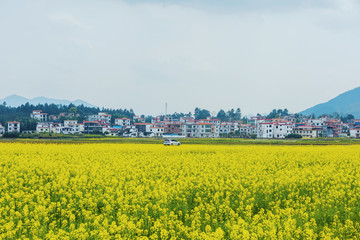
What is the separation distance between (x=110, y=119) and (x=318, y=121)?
10957cm

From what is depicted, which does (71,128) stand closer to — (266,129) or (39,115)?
(39,115)

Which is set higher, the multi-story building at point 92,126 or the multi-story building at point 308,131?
the multi-story building at point 92,126

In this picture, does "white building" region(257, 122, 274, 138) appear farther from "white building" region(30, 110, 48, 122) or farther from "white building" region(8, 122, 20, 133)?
"white building" region(30, 110, 48, 122)

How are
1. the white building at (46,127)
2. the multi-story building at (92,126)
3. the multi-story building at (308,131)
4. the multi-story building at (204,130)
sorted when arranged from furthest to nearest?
the multi-story building at (92,126) → the multi-story building at (204,130) → the white building at (46,127) → the multi-story building at (308,131)

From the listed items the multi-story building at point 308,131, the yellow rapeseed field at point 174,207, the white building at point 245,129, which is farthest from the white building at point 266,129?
the yellow rapeseed field at point 174,207

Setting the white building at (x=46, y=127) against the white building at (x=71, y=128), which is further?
the white building at (x=71, y=128)

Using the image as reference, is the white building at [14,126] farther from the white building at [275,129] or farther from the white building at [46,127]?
the white building at [275,129]

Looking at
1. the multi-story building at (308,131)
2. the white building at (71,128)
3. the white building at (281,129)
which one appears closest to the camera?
the multi-story building at (308,131)

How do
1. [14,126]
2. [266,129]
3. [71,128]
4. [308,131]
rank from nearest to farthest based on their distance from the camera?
[308,131] < [14,126] < [266,129] < [71,128]

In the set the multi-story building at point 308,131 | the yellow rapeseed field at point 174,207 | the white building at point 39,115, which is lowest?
the yellow rapeseed field at point 174,207

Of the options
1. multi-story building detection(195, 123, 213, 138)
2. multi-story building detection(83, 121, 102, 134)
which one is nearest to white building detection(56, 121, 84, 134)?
multi-story building detection(83, 121, 102, 134)

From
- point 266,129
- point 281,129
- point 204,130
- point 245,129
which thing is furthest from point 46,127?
point 281,129

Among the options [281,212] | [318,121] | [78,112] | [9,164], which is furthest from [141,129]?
[281,212]

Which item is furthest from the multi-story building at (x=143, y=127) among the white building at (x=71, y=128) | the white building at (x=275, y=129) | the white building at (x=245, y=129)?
the white building at (x=275, y=129)
